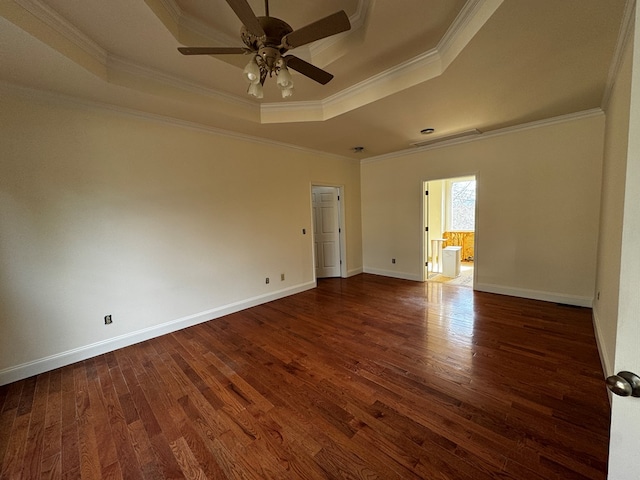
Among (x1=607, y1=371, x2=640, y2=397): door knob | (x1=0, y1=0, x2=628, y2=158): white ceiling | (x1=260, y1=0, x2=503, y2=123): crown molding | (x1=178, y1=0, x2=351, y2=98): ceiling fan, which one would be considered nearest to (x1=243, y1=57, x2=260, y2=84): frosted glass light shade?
(x1=178, y1=0, x2=351, y2=98): ceiling fan

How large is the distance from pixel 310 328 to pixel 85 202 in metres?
2.85

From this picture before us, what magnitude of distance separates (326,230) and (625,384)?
5116 mm

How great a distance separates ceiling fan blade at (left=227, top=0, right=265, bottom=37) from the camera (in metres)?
1.28

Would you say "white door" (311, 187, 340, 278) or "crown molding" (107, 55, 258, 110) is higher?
"crown molding" (107, 55, 258, 110)

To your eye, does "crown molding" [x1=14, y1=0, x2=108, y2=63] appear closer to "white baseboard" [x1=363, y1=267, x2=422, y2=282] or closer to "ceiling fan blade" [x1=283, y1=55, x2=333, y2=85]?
"ceiling fan blade" [x1=283, y1=55, x2=333, y2=85]

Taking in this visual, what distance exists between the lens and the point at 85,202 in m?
2.65

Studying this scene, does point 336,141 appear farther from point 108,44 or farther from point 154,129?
point 108,44

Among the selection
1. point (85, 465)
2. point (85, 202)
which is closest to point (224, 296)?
point (85, 202)

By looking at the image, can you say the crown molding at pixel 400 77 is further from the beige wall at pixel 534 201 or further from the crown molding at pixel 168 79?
the beige wall at pixel 534 201

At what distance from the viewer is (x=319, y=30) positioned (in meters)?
1.48

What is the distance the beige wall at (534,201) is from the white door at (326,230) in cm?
166

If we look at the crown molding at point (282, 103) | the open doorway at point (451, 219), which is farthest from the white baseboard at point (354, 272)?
the crown molding at point (282, 103)

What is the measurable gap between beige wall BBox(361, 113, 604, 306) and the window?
3.23 meters

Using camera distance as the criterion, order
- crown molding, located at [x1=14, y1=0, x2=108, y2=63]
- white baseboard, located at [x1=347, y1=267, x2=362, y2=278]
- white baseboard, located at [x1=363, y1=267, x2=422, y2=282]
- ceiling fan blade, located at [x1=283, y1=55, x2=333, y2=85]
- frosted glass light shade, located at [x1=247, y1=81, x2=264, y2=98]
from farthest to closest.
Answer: white baseboard, located at [x1=347, y1=267, x2=362, y2=278], white baseboard, located at [x1=363, y1=267, x2=422, y2=282], frosted glass light shade, located at [x1=247, y1=81, x2=264, y2=98], ceiling fan blade, located at [x1=283, y1=55, x2=333, y2=85], crown molding, located at [x1=14, y1=0, x2=108, y2=63]
